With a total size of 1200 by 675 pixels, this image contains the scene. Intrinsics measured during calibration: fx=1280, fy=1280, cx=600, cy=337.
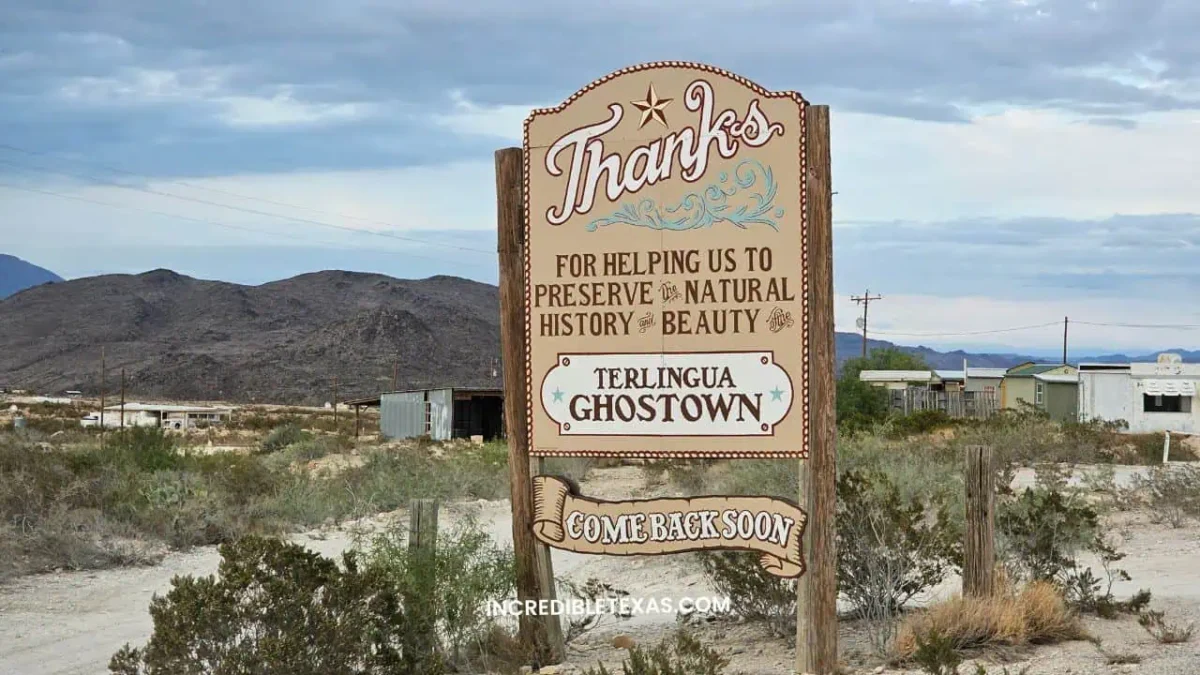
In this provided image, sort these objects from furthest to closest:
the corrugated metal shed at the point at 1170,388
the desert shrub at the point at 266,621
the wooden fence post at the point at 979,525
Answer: the corrugated metal shed at the point at 1170,388 → the wooden fence post at the point at 979,525 → the desert shrub at the point at 266,621

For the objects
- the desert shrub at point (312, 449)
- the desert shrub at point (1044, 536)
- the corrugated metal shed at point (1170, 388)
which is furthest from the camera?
the corrugated metal shed at point (1170, 388)

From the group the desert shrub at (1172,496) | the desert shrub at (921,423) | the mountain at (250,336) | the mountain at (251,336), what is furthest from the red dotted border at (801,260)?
the mountain at (250,336)

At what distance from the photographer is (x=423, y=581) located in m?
8.94

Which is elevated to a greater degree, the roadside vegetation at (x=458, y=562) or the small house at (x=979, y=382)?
the small house at (x=979, y=382)

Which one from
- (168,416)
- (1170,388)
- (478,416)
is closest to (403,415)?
(478,416)

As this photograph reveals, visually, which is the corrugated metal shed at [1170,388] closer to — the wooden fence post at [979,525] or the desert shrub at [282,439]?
the desert shrub at [282,439]

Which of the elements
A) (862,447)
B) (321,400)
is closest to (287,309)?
(321,400)

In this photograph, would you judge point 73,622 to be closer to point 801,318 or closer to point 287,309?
point 801,318

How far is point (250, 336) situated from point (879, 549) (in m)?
127

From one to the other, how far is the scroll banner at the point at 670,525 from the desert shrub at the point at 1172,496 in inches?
392

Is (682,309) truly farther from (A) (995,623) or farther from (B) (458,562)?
(A) (995,623)

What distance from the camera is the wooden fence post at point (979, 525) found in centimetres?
908

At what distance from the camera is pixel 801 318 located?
8461 mm

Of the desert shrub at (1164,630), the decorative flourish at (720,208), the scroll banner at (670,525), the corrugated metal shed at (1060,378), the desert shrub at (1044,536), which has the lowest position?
the desert shrub at (1164,630)
